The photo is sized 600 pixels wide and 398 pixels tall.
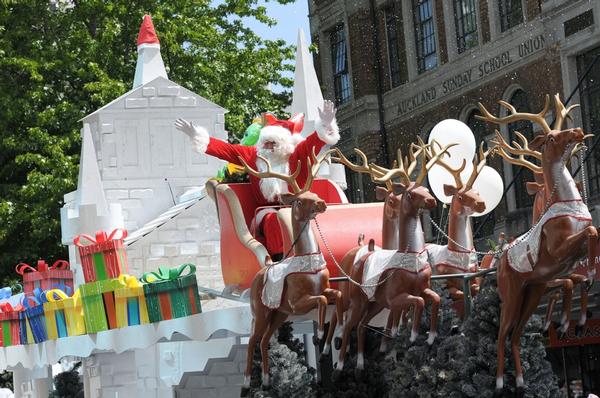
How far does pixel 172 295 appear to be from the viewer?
16.3 meters

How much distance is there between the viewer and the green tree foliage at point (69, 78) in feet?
93.1

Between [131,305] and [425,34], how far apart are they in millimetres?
18166

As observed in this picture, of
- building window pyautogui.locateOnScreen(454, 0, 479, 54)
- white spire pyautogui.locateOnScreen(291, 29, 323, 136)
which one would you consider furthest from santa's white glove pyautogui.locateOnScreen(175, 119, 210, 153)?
building window pyautogui.locateOnScreen(454, 0, 479, 54)

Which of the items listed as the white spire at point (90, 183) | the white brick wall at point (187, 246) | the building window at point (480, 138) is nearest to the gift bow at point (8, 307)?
the white brick wall at point (187, 246)

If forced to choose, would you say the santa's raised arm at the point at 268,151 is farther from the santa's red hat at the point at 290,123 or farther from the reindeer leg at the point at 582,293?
the reindeer leg at the point at 582,293

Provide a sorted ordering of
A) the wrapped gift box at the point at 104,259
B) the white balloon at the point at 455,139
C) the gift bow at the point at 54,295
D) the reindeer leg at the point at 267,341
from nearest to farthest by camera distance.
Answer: the reindeer leg at the point at 267,341 → the white balloon at the point at 455,139 → the wrapped gift box at the point at 104,259 → the gift bow at the point at 54,295

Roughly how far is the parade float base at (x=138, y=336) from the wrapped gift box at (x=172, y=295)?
98 mm

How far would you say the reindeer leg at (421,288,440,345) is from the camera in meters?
13.0

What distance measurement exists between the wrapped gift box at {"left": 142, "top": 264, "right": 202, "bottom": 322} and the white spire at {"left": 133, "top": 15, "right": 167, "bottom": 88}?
17.2 ft

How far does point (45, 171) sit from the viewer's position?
28859 millimetres

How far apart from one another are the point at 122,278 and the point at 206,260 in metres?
2.66

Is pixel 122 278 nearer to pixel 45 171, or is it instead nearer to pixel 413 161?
pixel 413 161

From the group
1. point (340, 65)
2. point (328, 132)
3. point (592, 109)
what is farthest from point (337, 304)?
point (340, 65)

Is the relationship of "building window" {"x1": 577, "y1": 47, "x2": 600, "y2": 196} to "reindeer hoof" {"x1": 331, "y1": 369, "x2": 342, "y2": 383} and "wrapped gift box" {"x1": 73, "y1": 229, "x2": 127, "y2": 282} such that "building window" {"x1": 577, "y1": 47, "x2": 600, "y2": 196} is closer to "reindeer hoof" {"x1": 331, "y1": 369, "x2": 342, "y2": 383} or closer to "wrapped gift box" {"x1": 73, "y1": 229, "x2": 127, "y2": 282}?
"wrapped gift box" {"x1": 73, "y1": 229, "x2": 127, "y2": 282}
